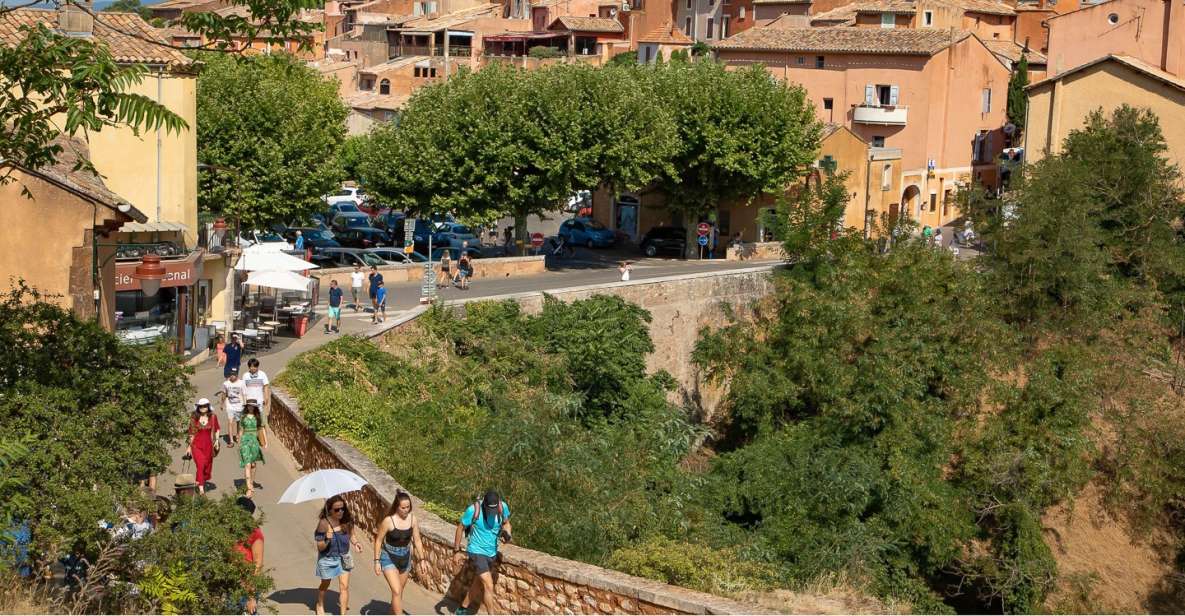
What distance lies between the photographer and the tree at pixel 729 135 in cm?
4509

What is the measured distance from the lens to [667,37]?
77.4 metres

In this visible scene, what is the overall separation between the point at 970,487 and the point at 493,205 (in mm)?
19823

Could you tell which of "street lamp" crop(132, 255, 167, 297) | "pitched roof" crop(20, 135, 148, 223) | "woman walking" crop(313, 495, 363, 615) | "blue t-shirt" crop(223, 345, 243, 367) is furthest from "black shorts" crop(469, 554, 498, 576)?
"street lamp" crop(132, 255, 167, 297)

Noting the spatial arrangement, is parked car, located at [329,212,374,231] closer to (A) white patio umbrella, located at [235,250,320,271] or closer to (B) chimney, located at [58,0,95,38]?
(A) white patio umbrella, located at [235,250,320,271]

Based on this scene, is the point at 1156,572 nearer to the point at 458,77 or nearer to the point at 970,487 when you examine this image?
the point at 970,487

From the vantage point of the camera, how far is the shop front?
24.8 metres

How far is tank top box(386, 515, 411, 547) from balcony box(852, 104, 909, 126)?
44799 mm

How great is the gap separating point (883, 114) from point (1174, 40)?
42.8 ft

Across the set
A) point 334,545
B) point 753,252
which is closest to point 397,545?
point 334,545

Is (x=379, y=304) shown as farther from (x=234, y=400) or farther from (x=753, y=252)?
(x=753, y=252)

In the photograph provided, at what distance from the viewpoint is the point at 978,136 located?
57.7m

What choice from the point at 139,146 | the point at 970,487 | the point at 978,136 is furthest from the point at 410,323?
the point at 978,136

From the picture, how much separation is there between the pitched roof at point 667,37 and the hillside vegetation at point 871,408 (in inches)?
1694

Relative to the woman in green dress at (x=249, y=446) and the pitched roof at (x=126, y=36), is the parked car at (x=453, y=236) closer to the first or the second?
the pitched roof at (x=126, y=36)
